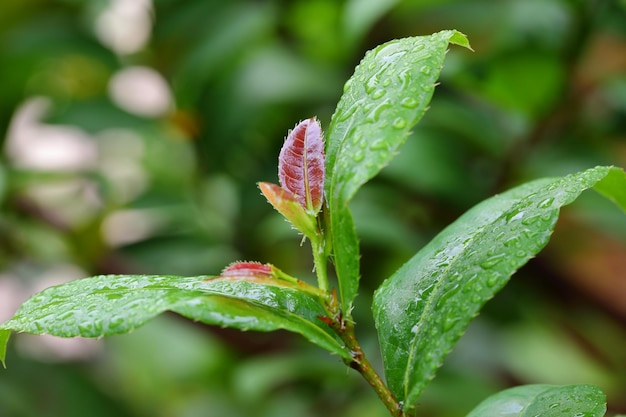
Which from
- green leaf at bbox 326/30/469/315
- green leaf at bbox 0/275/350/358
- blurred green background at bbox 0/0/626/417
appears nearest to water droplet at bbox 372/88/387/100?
green leaf at bbox 326/30/469/315

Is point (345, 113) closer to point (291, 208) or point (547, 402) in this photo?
point (291, 208)

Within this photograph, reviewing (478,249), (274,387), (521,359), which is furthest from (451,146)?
(478,249)

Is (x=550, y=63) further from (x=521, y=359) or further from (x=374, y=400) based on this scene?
(x=521, y=359)

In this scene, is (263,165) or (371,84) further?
(263,165)

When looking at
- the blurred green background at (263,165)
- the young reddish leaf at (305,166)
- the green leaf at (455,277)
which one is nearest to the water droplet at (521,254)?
the green leaf at (455,277)

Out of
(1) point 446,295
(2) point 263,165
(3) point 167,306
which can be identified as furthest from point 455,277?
(2) point 263,165

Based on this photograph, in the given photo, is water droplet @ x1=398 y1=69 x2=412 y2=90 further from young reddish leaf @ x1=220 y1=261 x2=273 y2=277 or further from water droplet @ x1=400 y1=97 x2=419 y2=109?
young reddish leaf @ x1=220 y1=261 x2=273 y2=277

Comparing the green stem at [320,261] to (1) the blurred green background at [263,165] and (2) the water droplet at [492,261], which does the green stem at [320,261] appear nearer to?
(2) the water droplet at [492,261]
